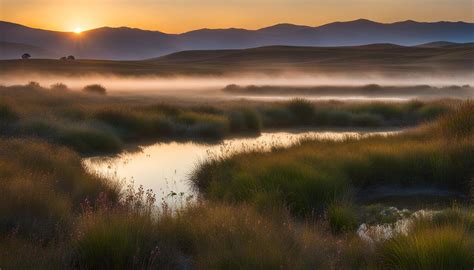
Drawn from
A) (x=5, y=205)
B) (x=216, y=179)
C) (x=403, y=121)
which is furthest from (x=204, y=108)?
(x=5, y=205)

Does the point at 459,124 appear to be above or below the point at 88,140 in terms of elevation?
above

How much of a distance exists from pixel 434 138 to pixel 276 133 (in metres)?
11.0

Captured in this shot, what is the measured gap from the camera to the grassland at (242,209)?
692cm

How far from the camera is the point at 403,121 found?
101 ft

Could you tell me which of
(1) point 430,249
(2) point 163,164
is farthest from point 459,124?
(1) point 430,249

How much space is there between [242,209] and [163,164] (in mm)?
9198

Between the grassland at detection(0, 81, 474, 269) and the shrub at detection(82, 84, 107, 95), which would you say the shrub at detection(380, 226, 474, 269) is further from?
the shrub at detection(82, 84, 107, 95)

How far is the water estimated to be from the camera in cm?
1408

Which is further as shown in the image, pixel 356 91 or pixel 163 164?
pixel 356 91

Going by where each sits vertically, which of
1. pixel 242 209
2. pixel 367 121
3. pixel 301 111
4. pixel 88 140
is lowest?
pixel 367 121

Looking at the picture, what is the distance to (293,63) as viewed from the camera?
120875 millimetres

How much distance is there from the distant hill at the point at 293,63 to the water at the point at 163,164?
63.2 m

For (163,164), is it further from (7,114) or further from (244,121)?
(244,121)

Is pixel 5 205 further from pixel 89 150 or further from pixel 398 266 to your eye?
pixel 89 150
